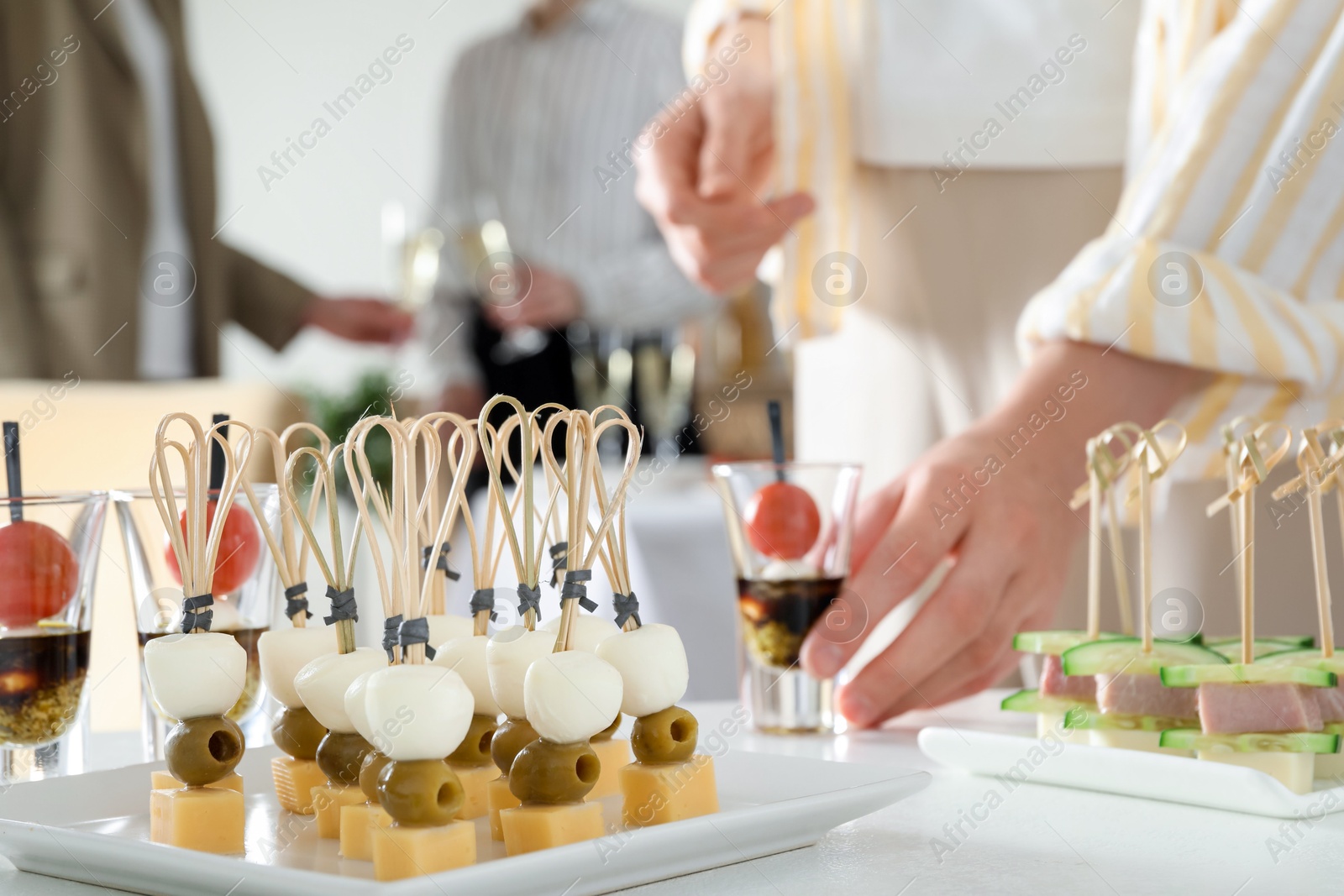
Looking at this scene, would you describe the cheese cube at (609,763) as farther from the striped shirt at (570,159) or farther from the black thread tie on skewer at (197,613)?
the striped shirt at (570,159)

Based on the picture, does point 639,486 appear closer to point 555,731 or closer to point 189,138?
point 189,138

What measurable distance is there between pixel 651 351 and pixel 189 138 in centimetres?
93

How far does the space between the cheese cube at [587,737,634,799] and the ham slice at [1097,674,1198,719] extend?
0.20 metres

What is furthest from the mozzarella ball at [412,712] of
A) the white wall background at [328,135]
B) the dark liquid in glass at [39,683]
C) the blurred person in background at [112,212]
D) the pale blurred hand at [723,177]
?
the white wall background at [328,135]

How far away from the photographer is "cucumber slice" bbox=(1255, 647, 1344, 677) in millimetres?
465

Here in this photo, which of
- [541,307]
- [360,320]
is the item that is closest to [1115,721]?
[360,320]

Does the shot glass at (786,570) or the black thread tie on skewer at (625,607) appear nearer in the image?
the black thread tie on skewer at (625,607)

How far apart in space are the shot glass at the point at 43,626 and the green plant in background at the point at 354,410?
2124 mm

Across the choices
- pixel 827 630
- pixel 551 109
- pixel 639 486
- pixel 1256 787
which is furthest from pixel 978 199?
pixel 551 109

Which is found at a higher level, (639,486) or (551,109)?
(551,109)

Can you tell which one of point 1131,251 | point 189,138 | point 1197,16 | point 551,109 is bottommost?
point 1131,251

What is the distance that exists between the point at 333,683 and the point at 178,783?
0.19ft

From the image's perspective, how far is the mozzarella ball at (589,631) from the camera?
16.7 inches

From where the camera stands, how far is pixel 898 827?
0.42 meters
